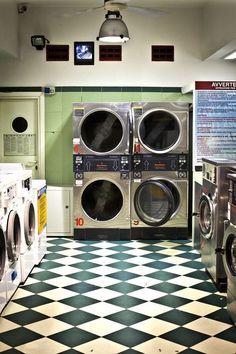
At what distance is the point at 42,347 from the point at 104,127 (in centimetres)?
399

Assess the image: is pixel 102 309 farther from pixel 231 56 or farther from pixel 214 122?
pixel 231 56

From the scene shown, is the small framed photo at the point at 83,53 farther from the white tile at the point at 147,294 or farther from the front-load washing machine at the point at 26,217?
the white tile at the point at 147,294

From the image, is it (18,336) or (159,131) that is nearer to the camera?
(18,336)

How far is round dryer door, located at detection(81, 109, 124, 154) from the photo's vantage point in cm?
722

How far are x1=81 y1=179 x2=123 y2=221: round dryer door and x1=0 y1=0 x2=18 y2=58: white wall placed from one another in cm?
205

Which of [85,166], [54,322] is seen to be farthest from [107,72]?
[54,322]

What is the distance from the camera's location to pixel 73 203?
716cm

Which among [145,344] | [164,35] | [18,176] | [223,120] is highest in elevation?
[164,35]

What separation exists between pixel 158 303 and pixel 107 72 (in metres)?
3.95

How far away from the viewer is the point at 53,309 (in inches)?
177

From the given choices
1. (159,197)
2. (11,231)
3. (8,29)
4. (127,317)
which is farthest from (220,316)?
(8,29)

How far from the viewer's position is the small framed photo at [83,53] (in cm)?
755

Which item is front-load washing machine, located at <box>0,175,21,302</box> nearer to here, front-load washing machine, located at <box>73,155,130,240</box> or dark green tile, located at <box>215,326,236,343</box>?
dark green tile, located at <box>215,326,236,343</box>

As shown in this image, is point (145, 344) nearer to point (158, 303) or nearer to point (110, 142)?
point (158, 303)
